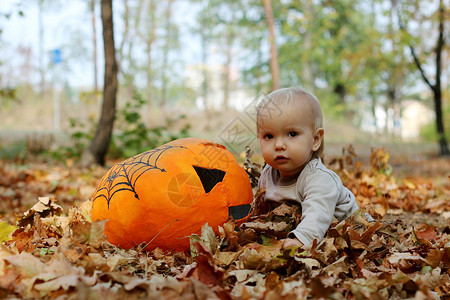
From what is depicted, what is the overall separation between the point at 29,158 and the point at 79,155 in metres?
1.72

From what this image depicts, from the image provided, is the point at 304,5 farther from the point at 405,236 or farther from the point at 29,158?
the point at 405,236

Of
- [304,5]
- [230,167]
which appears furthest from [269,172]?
[304,5]

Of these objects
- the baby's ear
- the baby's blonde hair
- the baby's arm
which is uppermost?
the baby's blonde hair

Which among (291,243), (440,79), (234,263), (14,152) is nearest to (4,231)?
(234,263)

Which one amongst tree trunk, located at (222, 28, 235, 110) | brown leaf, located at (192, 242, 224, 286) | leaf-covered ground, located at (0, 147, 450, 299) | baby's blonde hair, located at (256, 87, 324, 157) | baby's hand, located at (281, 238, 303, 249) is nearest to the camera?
leaf-covered ground, located at (0, 147, 450, 299)

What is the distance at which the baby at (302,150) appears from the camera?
2229 millimetres

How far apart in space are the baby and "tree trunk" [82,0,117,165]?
4.70m

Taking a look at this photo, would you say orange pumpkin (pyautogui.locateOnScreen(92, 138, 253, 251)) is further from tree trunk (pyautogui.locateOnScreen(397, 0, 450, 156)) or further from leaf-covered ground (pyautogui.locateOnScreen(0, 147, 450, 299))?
tree trunk (pyautogui.locateOnScreen(397, 0, 450, 156))

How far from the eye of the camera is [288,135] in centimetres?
232

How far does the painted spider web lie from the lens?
2340 mm

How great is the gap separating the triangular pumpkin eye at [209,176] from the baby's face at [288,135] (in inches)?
13.5

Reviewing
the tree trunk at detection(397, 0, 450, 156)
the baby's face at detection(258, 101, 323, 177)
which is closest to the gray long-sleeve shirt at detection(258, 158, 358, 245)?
the baby's face at detection(258, 101, 323, 177)

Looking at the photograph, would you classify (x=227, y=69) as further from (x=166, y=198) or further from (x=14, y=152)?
(x=166, y=198)

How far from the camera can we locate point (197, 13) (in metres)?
29.5
